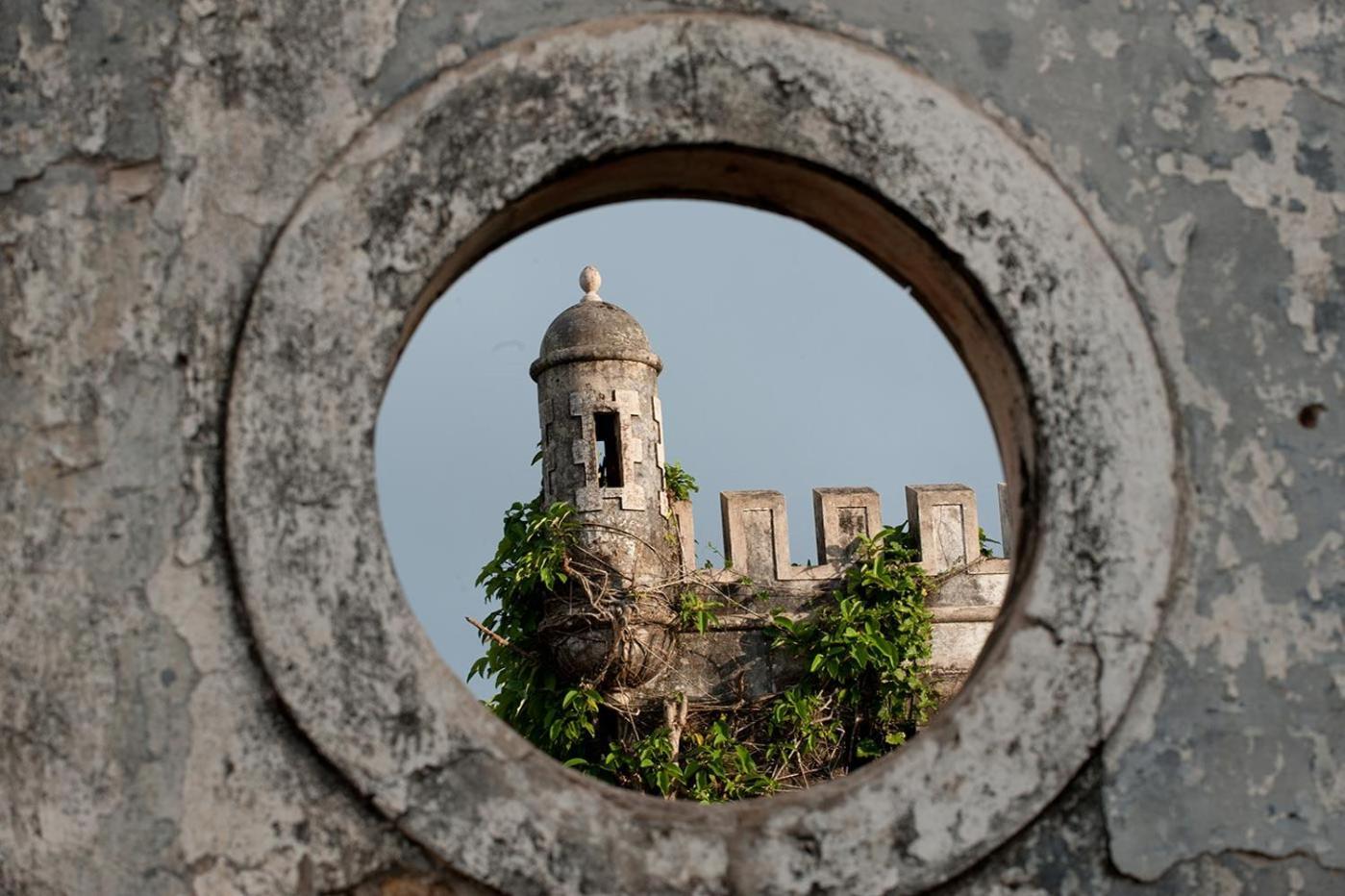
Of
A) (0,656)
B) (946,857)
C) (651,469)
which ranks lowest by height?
(946,857)

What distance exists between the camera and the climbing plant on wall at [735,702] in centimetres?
1320

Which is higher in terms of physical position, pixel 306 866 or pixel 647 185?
pixel 647 185

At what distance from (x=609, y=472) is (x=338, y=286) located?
11072mm

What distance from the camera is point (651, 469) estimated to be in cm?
1402

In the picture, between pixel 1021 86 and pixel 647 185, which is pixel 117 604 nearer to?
pixel 647 185

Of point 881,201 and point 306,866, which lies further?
point 881,201

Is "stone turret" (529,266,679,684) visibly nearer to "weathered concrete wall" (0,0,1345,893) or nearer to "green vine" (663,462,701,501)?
"green vine" (663,462,701,501)

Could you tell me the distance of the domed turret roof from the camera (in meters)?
13.9

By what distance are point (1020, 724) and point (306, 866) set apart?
1170mm

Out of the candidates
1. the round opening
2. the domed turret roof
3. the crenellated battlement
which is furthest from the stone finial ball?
the round opening

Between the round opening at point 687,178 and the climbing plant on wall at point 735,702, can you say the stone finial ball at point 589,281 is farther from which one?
the round opening at point 687,178

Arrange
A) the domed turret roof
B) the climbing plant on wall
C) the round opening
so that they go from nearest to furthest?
1. the round opening
2. the climbing plant on wall
3. the domed turret roof

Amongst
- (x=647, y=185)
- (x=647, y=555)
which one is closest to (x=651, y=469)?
(x=647, y=555)

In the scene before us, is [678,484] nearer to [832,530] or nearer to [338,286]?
[832,530]
